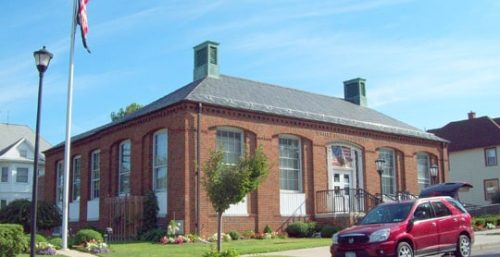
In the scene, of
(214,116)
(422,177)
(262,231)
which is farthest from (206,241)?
(422,177)

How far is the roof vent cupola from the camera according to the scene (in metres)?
36.1

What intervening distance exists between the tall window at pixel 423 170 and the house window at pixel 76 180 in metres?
19.2

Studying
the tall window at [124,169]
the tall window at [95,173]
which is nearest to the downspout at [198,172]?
the tall window at [124,169]

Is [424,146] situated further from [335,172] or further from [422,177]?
[335,172]

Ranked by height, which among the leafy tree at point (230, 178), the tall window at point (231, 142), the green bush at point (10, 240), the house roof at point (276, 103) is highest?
the house roof at point (276, 103)

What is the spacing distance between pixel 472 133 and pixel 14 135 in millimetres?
45251

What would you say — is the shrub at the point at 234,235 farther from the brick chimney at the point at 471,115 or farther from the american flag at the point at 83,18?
the brick chimney at the point at 471,115

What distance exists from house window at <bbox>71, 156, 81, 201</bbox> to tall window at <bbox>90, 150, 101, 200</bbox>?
189 centimetres

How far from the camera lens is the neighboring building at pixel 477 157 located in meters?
49.2

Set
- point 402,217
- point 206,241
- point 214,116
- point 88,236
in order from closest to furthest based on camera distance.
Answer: point 402,217 < point 88,236 < point 206,241 < point 214,116

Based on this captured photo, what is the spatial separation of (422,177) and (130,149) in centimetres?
1707

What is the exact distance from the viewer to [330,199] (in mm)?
27422

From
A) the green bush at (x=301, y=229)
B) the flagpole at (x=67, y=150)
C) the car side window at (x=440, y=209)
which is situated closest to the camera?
the car side window at (x=440, y=209)

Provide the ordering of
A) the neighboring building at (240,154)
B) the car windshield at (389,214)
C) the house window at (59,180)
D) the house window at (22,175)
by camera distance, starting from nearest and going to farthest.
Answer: the car windshield at (389,214) < the neighboring building at (240,154) < the house window at (59,180) < the house window at (22,175)
